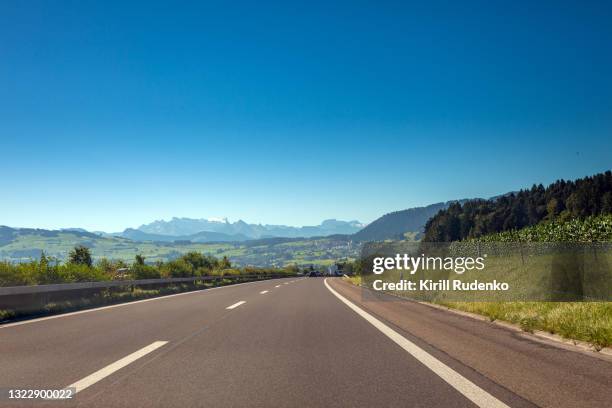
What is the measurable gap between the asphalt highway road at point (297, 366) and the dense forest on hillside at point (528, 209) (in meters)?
119

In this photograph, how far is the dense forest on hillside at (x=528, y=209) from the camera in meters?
123

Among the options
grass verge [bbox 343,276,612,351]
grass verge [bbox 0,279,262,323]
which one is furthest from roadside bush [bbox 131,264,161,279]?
grass verge [bbox 343,276,612,351]

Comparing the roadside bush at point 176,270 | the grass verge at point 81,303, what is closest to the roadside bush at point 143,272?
the roadside bush at point 176,270

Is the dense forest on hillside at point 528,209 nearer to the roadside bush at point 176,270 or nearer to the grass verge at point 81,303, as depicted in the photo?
the roadside bush at point 176,270

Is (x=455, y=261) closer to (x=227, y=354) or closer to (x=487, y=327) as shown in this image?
(x=487, y=327)

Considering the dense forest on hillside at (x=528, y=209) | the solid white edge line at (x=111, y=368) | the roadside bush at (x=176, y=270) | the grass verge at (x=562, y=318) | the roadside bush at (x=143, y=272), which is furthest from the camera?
the dense forest on hillside at (x=528, y=209)

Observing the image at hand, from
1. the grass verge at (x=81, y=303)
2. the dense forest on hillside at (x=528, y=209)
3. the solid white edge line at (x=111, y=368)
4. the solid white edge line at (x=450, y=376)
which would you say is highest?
the dense forest on hillside at (x=528, y=209)

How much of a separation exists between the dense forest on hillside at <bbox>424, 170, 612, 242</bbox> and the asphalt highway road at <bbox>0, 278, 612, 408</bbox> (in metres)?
119

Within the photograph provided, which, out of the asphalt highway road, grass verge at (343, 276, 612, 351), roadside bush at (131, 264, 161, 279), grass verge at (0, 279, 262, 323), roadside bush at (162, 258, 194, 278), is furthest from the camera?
roadside bush at (162, 258, 194, 278)

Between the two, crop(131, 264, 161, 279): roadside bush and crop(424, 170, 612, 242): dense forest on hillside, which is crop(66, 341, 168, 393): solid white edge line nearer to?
crop(131, 264, 161, 279): roadside bush

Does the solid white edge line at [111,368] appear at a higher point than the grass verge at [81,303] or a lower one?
higher

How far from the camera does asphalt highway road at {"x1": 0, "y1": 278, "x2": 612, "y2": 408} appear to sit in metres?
4.41

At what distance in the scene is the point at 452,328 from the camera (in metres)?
9.40

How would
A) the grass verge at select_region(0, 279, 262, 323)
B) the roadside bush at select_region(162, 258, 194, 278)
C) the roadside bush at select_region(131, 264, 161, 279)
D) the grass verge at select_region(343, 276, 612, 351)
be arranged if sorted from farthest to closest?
the roadside bush at select_region(162, 258, 194, 278) → the roadside bush at select_region(131, 264, 161, 279) → the grass verge at select_region(0, 279, 262, 323) → the grass verge at select_region(343, 276, 612, 351)
